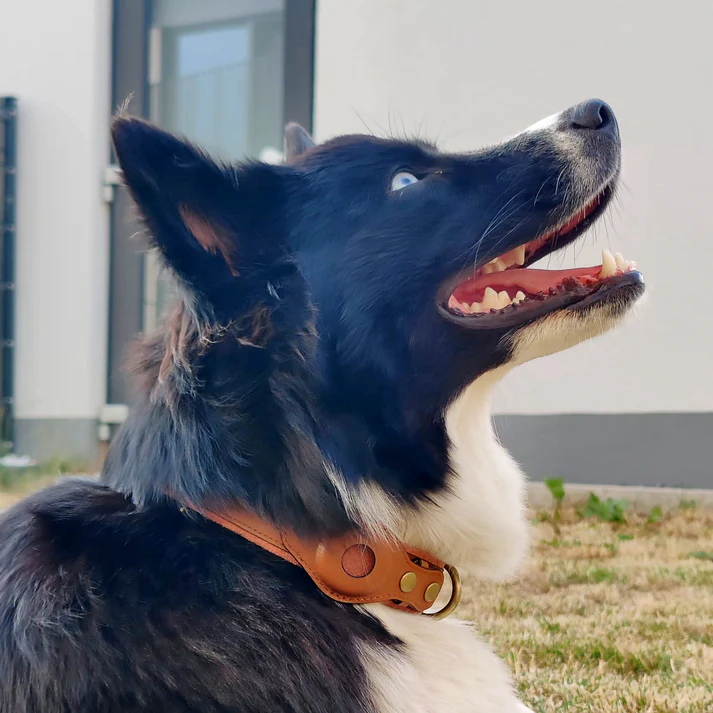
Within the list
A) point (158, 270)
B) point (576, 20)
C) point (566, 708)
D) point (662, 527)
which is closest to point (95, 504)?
point (158, 270)

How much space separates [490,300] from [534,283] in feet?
0.34

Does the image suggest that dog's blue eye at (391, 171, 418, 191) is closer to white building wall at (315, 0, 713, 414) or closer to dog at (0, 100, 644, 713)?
dog at (0, 100, 644, 713)

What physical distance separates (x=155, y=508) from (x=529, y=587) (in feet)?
6.53

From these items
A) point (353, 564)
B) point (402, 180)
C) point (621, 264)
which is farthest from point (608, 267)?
point (353, 564)

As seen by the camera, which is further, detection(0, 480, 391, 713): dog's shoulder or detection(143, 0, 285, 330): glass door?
detection(143, 0, 285, 330): glass door

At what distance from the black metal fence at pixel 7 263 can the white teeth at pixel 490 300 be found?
15.4 ft

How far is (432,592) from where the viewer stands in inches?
51.9

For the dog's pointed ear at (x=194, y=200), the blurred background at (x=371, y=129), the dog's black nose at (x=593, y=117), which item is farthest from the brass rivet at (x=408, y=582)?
the blurred background at (x=371, y=129)

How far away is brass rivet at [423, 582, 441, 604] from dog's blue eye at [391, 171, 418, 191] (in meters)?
0.79

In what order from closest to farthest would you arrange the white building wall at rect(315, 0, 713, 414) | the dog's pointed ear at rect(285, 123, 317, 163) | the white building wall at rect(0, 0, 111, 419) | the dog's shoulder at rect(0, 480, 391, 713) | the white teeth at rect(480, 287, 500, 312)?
1. the dog's shoulder at rect(0, 480, 391, 713)
2. the white teeth at rect(480, 287, 500, 312)
3. the dog's pointed ear at rect(285, 123, 317, 163)
4. the white building wall at rect(315, 0, 713, 414)
5. the white building wall at rect(0, 0, 111, 419)

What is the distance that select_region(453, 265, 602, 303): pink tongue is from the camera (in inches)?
56.7

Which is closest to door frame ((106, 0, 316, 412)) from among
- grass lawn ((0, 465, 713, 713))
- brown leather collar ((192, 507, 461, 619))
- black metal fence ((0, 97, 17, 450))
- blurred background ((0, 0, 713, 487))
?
blurred background ((0, 0, 713, 487))

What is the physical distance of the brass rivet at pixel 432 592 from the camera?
131 cm

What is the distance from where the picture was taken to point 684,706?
1.67 meters
